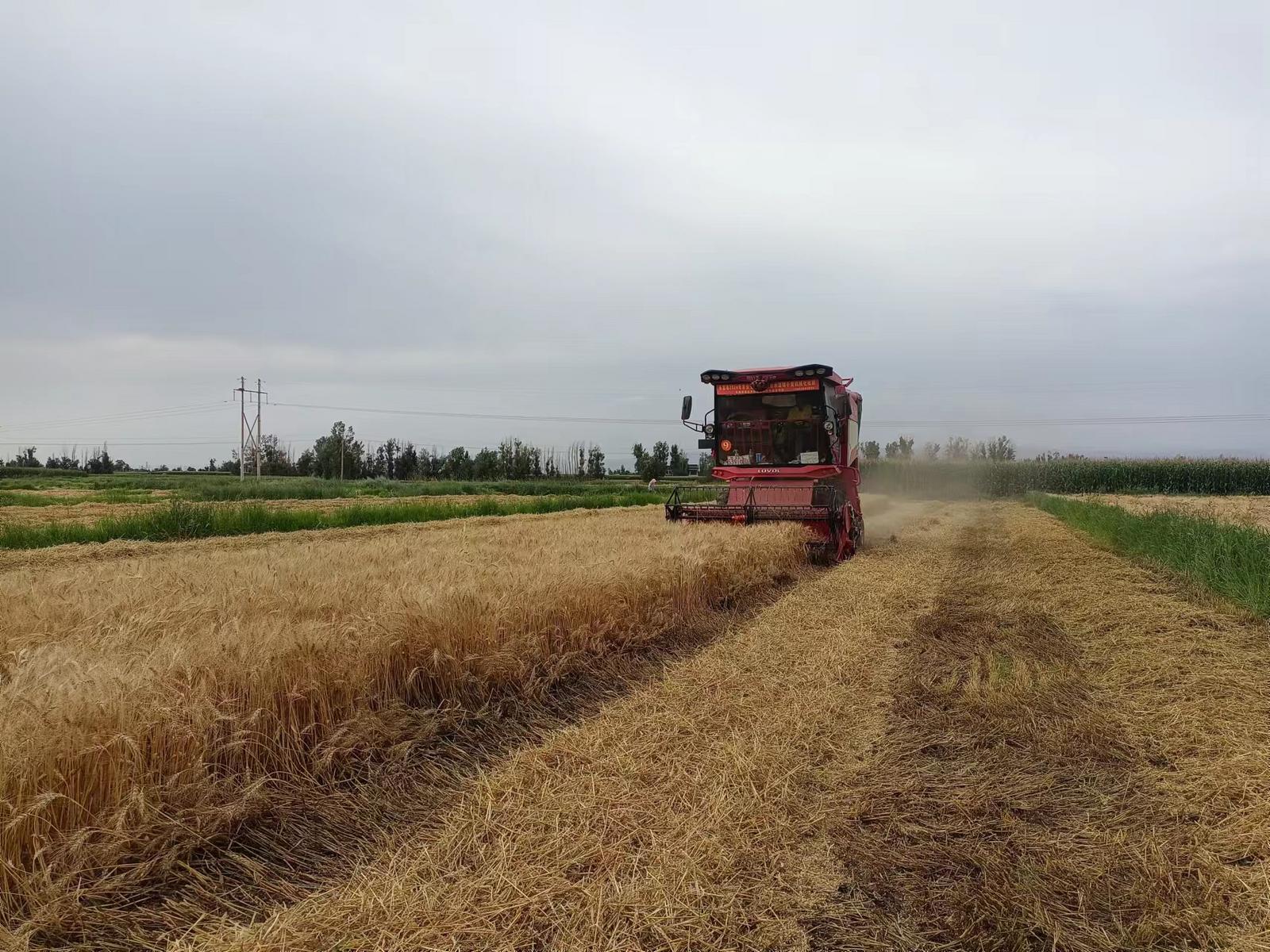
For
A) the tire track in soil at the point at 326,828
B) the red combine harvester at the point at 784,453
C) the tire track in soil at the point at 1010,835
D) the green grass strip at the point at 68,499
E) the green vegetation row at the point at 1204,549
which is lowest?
the tire track in soil at the point at 1010,835

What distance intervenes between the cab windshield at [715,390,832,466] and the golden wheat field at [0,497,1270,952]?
6.79 meters

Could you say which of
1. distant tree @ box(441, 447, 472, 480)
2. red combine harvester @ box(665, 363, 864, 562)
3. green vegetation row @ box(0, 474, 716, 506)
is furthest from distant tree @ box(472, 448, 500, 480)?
red combine harvester @ box(665, 363, 864, 562)

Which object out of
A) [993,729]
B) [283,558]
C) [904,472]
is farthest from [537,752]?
[904,472]

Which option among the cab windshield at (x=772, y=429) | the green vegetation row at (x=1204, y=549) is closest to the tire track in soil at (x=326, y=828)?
the green vegetation row at (x=1204, y=549)

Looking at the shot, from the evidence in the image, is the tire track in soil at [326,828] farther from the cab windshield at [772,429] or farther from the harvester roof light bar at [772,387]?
the harvester roof light bar at [772,387]

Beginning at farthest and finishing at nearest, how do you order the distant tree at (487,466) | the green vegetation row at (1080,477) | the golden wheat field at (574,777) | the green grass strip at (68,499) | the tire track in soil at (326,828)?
the distant tree at (487,466) < the green vegetation row at (1080,477) < the green grass strip at (68,499) < the golden wheat field at (574,777) < the tire track in soil at (326,828)

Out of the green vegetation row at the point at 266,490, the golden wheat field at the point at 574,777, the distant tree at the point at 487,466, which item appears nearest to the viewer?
the golden wheat field at the point at 574,777

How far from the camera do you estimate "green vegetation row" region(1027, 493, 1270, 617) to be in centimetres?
751

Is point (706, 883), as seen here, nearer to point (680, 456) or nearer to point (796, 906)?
point (796, 906)

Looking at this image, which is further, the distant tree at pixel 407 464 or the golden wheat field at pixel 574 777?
the distant tree at pixel 407 464

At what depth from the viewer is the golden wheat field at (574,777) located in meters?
2.52

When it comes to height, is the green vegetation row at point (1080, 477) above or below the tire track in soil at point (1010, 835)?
above

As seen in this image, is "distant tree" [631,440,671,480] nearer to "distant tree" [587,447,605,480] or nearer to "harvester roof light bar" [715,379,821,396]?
"distant tree" [587,447,605,480]

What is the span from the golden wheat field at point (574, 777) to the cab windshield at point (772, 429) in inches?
267
